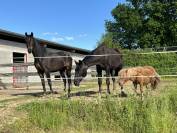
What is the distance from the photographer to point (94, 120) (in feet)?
28.3

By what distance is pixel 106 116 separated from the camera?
862 centimetres

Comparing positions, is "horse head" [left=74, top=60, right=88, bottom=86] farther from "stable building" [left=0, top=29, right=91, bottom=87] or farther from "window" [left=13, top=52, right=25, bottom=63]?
"window" [left=13, top=52, right=25, bottom=63]

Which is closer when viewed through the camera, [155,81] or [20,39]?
[155,81]

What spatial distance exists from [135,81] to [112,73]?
2.59 m

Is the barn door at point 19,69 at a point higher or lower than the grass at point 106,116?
higher

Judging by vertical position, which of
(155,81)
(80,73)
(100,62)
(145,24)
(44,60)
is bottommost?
(155,81)

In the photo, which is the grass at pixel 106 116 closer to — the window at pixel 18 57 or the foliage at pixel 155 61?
the foliage at pixel 155 61

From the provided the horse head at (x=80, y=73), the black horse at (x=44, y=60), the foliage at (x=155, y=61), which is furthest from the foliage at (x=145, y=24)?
the horse head at (x=80, y=73)

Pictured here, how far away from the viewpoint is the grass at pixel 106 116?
7730 millimetres

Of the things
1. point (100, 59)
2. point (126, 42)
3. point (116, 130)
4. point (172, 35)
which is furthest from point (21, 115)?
point (126, 42)

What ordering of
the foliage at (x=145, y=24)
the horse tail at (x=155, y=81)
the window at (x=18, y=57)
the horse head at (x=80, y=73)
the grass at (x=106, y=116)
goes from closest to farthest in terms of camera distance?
1. the grass at (x=106, y=116)
2. the horse tail at (x=155, y=81)
3. the horse head at (x=80, y=73)
4. the window at (x=18, y=57)
5. the foliage at (x=145, y=24)

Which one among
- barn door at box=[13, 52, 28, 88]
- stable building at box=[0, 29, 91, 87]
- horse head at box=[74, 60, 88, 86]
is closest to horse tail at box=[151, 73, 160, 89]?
horse head at box=[74, 60, 88, 86]

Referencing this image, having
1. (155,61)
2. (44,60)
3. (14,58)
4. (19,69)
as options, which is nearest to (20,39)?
(14,58)

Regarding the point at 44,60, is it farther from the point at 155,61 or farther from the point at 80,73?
the point at 155,61
